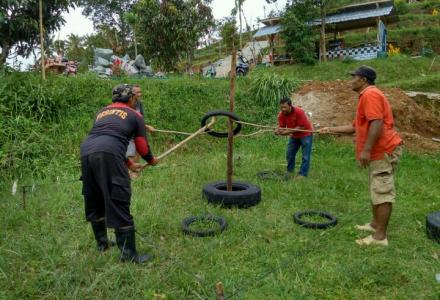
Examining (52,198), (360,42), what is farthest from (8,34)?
(360,42)

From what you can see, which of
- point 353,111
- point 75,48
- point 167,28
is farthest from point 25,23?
point 75,48

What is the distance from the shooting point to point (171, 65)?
1753 centimetres

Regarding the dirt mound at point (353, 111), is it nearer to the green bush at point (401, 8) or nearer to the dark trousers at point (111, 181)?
the dark trousers at point (111, 181)

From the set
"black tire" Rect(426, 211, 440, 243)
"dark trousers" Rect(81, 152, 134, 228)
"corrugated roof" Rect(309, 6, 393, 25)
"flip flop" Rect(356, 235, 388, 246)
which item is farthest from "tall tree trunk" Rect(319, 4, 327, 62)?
"dark trousers" Rect(81, 152, 134, 228)

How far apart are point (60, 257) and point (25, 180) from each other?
12.1 ft

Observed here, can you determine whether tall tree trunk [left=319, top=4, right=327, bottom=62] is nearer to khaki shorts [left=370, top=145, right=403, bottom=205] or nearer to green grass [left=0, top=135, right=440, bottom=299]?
green grass [left=0, top=135, right=440, bottom=299]

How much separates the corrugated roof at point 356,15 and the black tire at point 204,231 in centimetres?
1687

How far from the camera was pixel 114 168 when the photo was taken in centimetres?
400

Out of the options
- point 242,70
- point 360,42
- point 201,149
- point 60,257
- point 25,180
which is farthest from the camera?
point 360,42

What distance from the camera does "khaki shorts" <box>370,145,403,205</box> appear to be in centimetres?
457

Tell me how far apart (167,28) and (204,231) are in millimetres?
13086

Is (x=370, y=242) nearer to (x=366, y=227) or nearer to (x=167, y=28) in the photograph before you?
(x=366, y=227)

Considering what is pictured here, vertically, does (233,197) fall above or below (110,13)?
below

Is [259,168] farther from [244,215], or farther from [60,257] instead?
[60,257]
